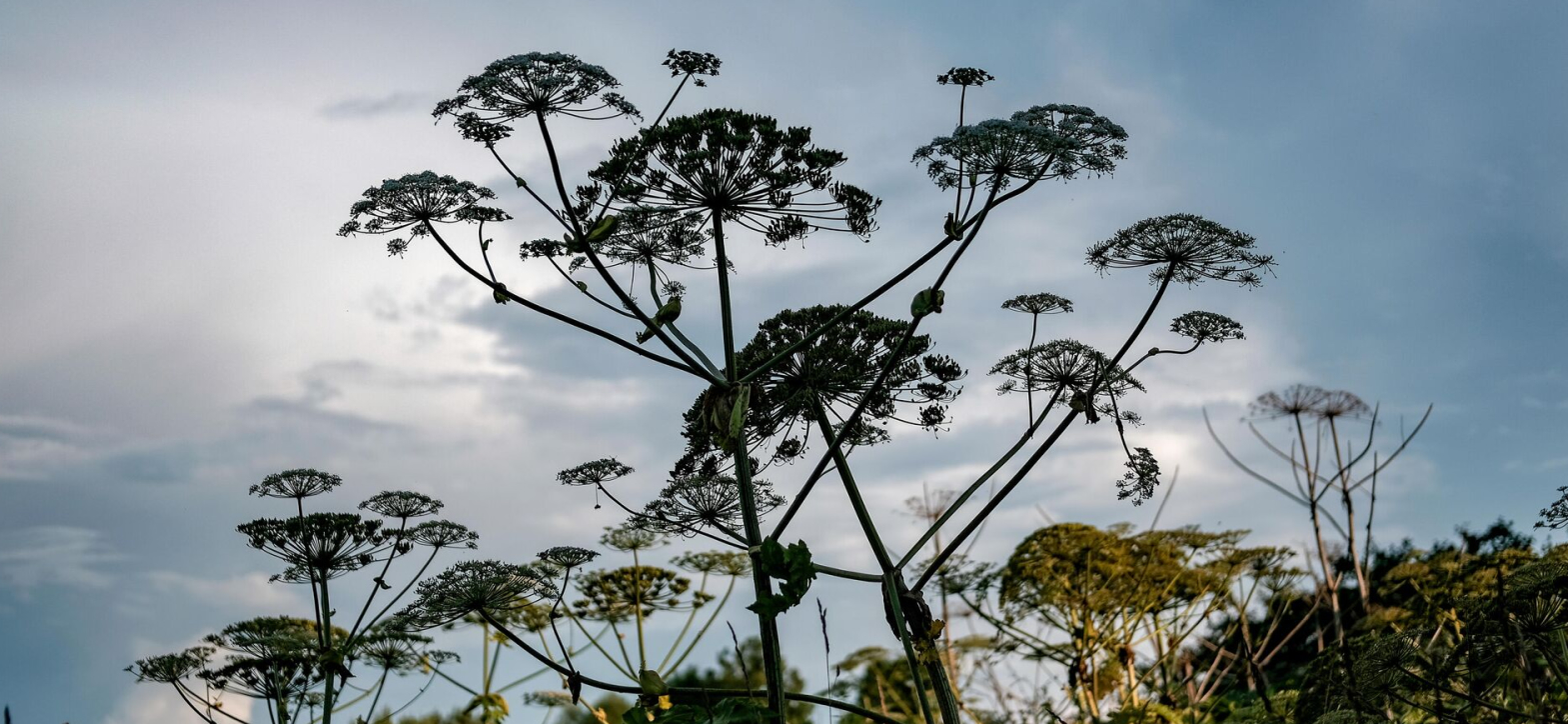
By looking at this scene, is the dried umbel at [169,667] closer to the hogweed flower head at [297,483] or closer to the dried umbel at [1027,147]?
the hogweed flower head at [297,483]

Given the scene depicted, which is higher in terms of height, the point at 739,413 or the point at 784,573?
the point at 739,413

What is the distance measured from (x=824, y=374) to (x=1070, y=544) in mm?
5551

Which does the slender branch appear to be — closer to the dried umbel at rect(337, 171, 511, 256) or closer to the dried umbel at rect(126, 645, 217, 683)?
the dried umbel at rect(337, 171, 511, 256)

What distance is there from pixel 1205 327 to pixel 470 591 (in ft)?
13.7

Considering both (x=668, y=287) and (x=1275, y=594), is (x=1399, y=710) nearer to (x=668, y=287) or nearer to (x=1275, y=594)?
Answer: (x=1275, y=594)

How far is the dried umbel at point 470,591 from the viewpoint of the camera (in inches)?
251

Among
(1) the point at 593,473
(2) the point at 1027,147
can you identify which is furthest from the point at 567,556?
(2) the point at 1027,147

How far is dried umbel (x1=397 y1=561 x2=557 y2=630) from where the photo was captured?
20.9ft

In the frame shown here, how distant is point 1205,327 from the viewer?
6418 mm

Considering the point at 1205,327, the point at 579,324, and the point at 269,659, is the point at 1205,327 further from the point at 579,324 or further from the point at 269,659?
the point at 269,659

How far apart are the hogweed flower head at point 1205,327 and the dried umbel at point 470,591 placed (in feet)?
12.5

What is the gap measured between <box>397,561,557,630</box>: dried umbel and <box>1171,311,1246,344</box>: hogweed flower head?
3.81 meters

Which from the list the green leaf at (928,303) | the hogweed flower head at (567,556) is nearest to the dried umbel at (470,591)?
the hogweed flower head at (567,556)

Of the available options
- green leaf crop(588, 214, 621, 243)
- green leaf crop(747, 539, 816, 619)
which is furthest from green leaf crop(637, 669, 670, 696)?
green leaf crop(588, 214, 621, 243)
